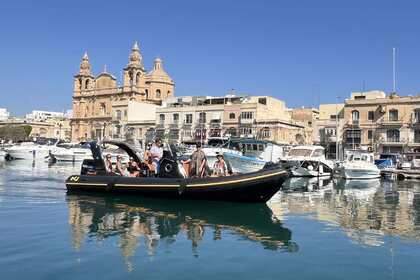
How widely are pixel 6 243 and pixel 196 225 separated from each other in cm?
570

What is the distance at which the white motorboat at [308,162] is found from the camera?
42.8 m

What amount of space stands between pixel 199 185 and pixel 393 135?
54.9 meters

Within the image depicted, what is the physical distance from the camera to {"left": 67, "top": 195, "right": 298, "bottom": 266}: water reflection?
12.6 m

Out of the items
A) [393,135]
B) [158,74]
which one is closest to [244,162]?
[393,135]

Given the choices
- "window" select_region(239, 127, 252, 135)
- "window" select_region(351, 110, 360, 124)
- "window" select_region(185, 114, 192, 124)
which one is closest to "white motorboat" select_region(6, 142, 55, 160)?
"window" select_region(185, 114, 192, 124)

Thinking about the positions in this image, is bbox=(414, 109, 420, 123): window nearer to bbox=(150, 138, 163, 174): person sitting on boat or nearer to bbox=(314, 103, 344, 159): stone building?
bbox=(314, 103, 344, 159): stone building

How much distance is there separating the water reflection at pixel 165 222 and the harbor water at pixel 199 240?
3 cm

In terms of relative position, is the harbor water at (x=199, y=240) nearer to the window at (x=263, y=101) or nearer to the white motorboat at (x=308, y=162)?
the white motorboat at (x=308, y=162)

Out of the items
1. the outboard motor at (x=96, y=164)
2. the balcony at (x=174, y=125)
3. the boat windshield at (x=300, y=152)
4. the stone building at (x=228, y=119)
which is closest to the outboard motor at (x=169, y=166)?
the outboard motor at (x=96, y=164)

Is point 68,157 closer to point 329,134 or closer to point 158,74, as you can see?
point 329,134

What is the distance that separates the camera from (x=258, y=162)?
127ft

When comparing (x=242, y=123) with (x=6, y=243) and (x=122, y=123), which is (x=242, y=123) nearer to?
(x=122, y=123)

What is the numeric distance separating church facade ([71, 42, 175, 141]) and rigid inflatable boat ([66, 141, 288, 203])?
238 ft

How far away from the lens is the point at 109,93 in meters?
101
